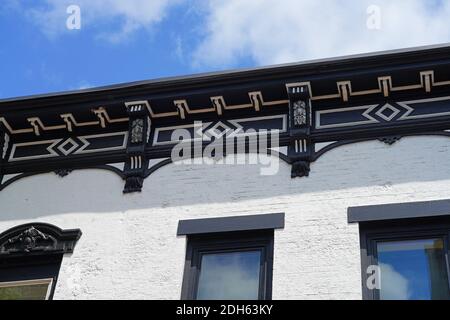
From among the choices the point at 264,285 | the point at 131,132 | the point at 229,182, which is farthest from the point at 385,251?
the point at 131,132

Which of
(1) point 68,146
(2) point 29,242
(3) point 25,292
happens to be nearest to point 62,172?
(1) point 68,146

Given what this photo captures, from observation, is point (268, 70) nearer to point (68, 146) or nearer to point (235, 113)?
point (235, 113)

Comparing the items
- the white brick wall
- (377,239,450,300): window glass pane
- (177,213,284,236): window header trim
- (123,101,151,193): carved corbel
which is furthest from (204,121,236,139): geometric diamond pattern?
(377,239,450,300): window glass pane

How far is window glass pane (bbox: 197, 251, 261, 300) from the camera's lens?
9.98m

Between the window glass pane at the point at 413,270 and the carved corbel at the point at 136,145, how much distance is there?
3.58 meters

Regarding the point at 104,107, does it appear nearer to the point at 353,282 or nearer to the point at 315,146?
the point at 315,146

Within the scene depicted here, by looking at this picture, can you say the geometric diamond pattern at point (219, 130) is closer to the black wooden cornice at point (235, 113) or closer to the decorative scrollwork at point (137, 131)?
the black wooden cornice at point (235, 113)

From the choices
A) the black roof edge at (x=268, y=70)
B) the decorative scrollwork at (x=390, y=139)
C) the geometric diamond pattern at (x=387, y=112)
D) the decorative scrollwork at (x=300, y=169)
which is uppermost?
the black roof edge at (x=268, y=70)

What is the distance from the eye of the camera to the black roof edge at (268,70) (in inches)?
432

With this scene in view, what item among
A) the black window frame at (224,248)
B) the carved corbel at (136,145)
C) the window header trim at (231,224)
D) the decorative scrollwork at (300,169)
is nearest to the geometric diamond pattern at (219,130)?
the carved corbel at (136,145)

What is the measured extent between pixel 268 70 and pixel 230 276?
10.1ft

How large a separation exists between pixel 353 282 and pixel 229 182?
7.99 feet

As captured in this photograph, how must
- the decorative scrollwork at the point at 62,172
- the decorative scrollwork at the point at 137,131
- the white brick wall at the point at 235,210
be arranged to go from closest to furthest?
1. the white brick wall at the point at 235,210
2. the decorative scrollwork at the point at 137,131
3. the decorative scrollwork at the point at 62,172

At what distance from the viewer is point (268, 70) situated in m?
11.4
